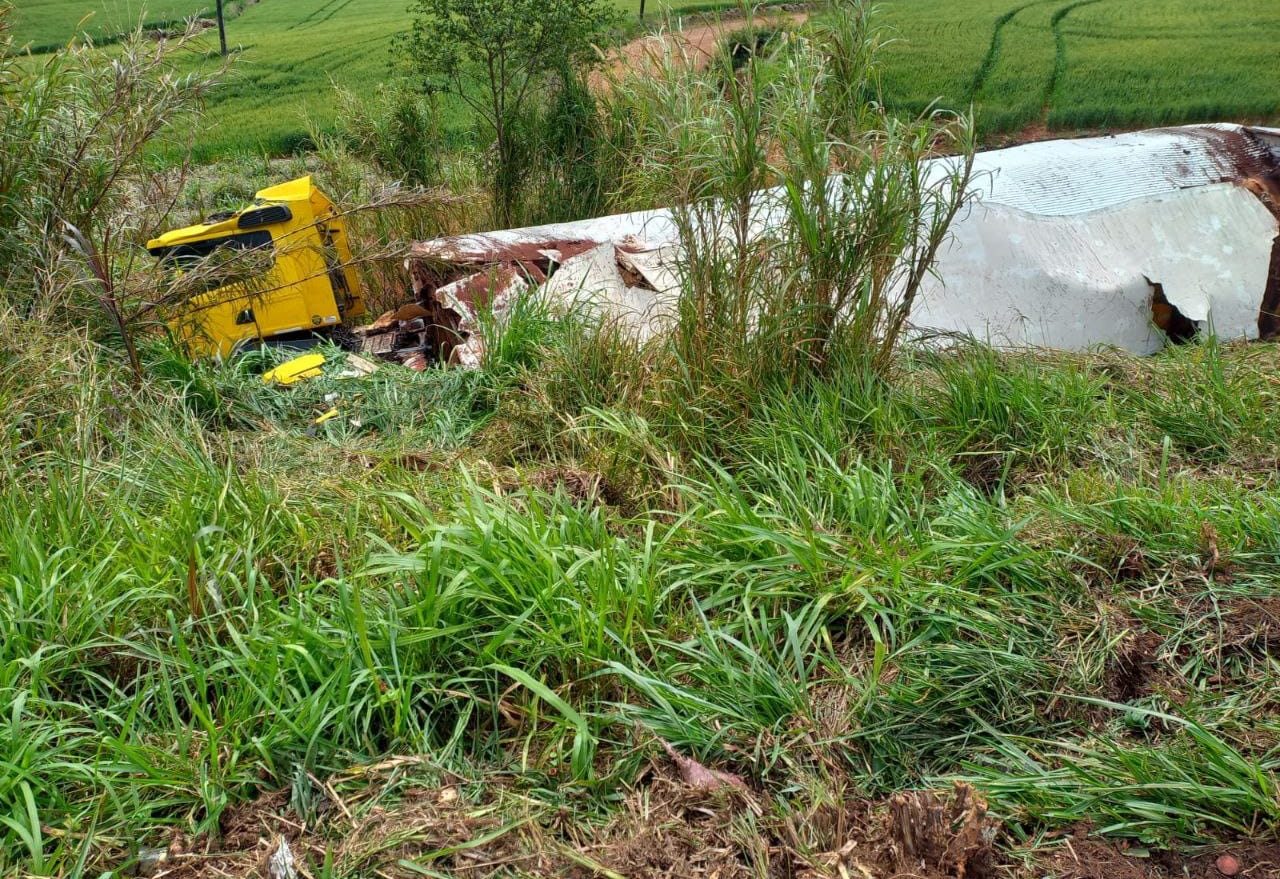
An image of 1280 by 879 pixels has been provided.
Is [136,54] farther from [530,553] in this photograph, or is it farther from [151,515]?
[530,553]

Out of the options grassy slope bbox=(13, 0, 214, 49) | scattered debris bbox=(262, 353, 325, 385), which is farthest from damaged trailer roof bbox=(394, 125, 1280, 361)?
grassy slope bbox=(13, 0, 214, 49)

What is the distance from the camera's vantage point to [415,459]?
3.86 meters

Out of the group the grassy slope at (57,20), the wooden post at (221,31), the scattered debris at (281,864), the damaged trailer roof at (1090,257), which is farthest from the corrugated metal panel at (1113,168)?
the wooden post at (221,31)

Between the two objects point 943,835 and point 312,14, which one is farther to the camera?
point 312,14

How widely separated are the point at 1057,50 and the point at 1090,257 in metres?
5.18

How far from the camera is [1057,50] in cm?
943

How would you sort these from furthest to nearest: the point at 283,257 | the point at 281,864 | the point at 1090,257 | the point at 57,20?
the point at 57,20, the point at 283,257, the point at 1090,257, the point at 281,864

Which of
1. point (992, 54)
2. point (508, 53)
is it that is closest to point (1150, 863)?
point (508, 53)

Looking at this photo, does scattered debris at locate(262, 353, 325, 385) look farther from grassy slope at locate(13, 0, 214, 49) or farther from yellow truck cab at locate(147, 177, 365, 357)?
grassy slope at locate(13, 0, 214, 49)

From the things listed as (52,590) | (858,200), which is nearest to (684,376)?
(858,200)

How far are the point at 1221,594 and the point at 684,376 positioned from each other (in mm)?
1978

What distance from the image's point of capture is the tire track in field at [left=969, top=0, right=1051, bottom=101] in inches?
369

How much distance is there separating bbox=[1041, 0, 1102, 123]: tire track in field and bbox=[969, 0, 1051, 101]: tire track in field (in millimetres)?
336

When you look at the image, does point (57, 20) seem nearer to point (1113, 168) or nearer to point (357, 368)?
point (357, 368)
